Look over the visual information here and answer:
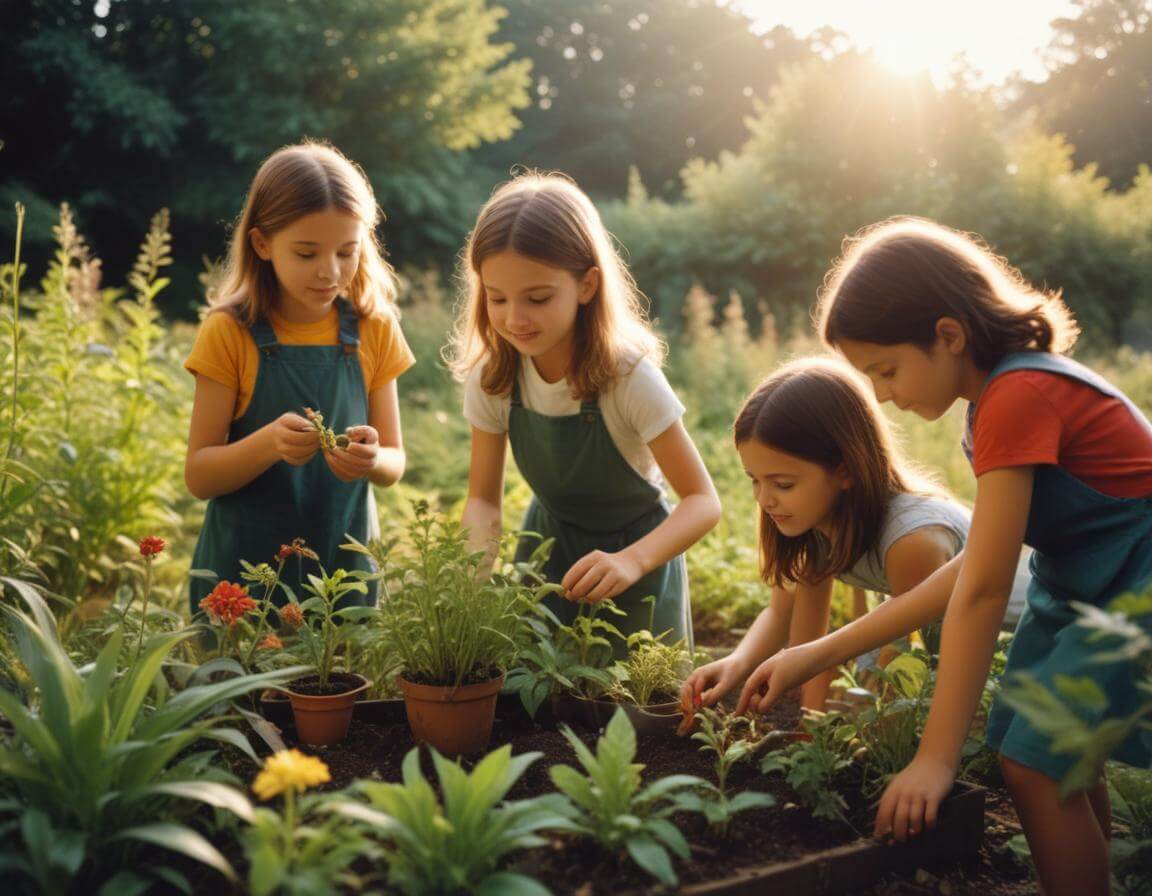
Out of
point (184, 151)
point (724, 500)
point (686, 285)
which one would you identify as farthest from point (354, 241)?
point (184, 151)

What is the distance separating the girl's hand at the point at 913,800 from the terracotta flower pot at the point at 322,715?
3.44 feet

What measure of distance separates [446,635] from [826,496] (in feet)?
3.52

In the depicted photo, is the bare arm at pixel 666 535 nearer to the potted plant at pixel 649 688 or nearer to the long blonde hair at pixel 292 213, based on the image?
the potted plant at pixel 649 688

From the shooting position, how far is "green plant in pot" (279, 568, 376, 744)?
1.89 metres

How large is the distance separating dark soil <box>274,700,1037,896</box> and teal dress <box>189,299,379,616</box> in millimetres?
951

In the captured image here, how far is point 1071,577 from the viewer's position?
1.82 m

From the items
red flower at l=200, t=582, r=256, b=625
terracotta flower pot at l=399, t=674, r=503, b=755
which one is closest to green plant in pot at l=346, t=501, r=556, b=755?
terracotta flower pot at l=399, t=674, r=503, b=755

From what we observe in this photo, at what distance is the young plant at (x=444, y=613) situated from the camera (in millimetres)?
1883

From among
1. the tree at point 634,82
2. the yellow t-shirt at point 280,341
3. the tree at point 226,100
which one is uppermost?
the tree at point 634,82

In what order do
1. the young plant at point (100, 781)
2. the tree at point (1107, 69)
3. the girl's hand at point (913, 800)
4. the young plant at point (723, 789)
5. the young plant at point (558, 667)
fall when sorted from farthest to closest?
the tree at point (1107, 69), the young plant at point (558, 667), the girl's hand at point (913, 800), the young plant at point (723, 789), the young plant at point (100, 781)

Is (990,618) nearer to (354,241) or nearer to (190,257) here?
(354,241)

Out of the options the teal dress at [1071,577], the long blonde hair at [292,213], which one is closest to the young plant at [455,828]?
the teal dress at [1071,577]

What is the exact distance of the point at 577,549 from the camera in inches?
118

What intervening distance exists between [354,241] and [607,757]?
1764 millimetres
